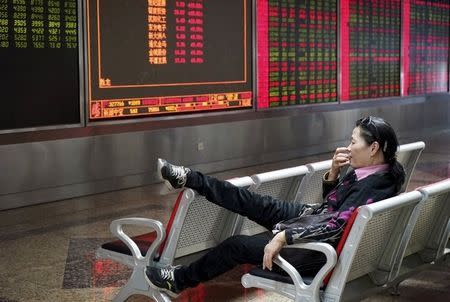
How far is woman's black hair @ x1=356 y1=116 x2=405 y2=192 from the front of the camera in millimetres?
3578

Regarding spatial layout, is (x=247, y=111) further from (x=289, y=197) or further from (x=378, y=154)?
(x=378, y=154)

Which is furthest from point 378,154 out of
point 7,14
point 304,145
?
point 304,145

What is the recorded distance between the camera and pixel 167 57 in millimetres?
8406

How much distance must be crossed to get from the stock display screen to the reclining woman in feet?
13.8

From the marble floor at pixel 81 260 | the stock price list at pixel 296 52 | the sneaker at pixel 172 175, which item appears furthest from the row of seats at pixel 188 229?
the stock price list at pixel 296 52

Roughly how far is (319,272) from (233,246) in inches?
20.1

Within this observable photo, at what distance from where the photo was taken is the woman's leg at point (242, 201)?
3.61 m

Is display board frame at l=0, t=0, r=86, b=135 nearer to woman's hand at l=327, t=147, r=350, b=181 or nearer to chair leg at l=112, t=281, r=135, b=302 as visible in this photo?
chair leg at l=112, t=281, r=135, b=302

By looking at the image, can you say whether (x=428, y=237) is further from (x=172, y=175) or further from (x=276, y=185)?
(x=172, y=175)

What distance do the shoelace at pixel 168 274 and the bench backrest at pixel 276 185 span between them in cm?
64

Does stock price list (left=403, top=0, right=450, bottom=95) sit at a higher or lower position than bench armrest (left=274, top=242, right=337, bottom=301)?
higher

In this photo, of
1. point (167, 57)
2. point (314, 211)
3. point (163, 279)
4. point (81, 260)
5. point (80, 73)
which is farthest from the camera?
point (167, 57)

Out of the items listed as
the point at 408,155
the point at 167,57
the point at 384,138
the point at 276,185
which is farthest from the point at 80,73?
the point at 384,138

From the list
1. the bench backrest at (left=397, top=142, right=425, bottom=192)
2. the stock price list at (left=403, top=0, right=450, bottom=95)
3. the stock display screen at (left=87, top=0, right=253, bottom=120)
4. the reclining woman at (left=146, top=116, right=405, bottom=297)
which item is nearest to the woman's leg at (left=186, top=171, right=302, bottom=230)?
the reclining woman at (left=146, top=116, right=405, bottom=297)
